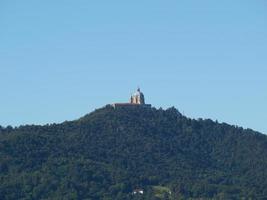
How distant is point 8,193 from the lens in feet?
388

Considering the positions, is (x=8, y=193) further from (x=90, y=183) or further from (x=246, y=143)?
(x=246, y=143)

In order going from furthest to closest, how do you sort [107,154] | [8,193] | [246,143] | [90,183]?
[246,143]
[107,154]
[90,183]
[8,193]

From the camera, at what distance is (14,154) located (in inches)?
5261

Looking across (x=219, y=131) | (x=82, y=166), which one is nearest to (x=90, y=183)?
(x=82, y=166)

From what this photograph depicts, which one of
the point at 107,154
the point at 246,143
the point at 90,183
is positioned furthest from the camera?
the point at 246,143

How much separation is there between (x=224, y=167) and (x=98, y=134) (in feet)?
61.8

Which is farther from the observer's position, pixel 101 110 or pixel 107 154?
pixel 101 110

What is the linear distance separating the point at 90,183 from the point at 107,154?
18.9m

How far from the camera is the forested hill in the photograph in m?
124

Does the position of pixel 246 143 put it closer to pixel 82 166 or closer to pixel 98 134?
pixel 98 134

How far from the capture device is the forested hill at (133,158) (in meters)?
124

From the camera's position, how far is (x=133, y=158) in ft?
476

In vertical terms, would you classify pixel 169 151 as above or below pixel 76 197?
above

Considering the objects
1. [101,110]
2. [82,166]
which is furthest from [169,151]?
[82,166]
